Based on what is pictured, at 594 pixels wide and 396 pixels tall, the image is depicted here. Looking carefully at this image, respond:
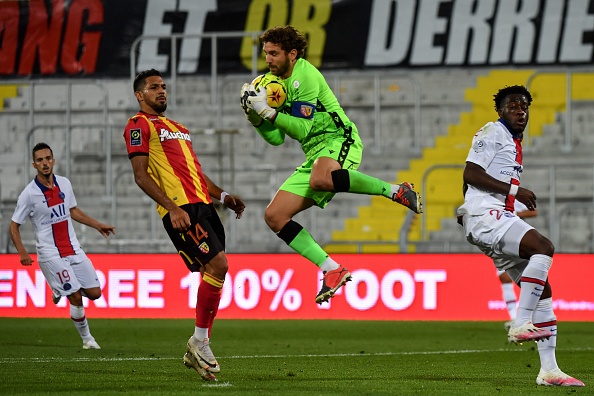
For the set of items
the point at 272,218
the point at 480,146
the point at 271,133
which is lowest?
the point at 272,218

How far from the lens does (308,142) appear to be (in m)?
9.45

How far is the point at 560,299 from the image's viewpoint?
1545 centimetres

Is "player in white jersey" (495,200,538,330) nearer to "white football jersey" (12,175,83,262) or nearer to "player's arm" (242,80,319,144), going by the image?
"white football jersey" (12,175,83,262)

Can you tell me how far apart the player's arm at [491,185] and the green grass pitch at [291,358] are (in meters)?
1.27

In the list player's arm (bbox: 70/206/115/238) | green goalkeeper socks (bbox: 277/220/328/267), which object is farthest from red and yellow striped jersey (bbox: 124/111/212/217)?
player's arm (bbox: 70/206/115/238)

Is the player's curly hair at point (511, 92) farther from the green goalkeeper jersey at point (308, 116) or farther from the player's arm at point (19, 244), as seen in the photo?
the player's arm at point (19, 244)

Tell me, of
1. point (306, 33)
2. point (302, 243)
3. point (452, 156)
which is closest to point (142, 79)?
point (302, 243)

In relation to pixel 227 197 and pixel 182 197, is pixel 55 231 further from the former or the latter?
pixel 182 197

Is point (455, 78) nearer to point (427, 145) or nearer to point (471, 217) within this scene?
point (427, 145)

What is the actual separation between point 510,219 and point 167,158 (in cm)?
240

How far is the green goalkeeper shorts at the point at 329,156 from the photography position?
9258 millimetres

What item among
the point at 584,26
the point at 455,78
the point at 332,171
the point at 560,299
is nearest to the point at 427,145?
the point at 455,78

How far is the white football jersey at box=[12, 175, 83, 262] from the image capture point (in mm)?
12602

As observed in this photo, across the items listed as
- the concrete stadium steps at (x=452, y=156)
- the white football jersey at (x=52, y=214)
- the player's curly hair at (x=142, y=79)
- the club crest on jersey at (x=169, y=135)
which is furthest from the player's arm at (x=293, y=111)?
the concrete stadium steps at (x=452, y=156)
